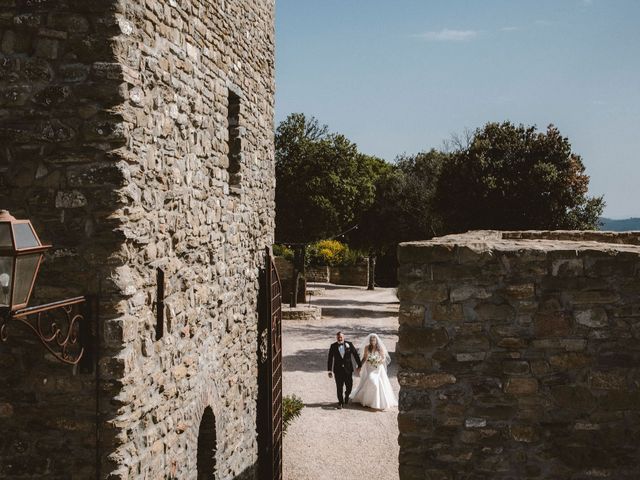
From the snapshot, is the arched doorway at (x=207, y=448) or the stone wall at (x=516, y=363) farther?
the arched doorway at (x=207, y=448)

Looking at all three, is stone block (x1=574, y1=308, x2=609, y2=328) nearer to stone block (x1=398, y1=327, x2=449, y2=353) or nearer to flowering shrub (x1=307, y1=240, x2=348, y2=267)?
stone block (x1=398, y1=327, x2=449, y2=353)

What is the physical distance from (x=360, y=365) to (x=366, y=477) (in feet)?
12.5

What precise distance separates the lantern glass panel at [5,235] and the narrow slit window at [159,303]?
184cm

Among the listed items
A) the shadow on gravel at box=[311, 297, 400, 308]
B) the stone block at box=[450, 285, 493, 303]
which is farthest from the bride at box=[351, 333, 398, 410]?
the shadow on gravel at box=[311, 297, 400, 308]

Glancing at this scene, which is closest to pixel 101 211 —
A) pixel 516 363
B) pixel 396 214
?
pixel 516 363

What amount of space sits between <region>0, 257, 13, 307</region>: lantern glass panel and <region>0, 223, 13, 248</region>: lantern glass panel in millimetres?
73

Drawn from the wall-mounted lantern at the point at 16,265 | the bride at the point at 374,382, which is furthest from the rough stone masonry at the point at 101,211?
the bride at the point at 374,382

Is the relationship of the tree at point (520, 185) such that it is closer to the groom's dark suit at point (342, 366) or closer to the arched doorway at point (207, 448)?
the groom's dark suit at point (342, 366)

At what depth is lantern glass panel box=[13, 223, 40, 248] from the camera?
3.40 m

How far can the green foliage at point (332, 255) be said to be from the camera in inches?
1479

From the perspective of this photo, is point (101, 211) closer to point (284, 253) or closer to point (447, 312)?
point (447, 312)

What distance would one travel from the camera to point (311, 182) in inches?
1228

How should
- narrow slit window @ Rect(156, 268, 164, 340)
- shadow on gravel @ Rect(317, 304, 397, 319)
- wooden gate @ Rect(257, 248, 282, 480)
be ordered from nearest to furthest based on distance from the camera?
narrow slit window @ Rect(156, 268, 164, 340) < wooden gate @ Rect(257, 248, 282, 480) < shadow on gravel @ Rect(317, 304, 397, 319)

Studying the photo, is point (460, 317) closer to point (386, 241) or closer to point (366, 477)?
point (366, 477)
